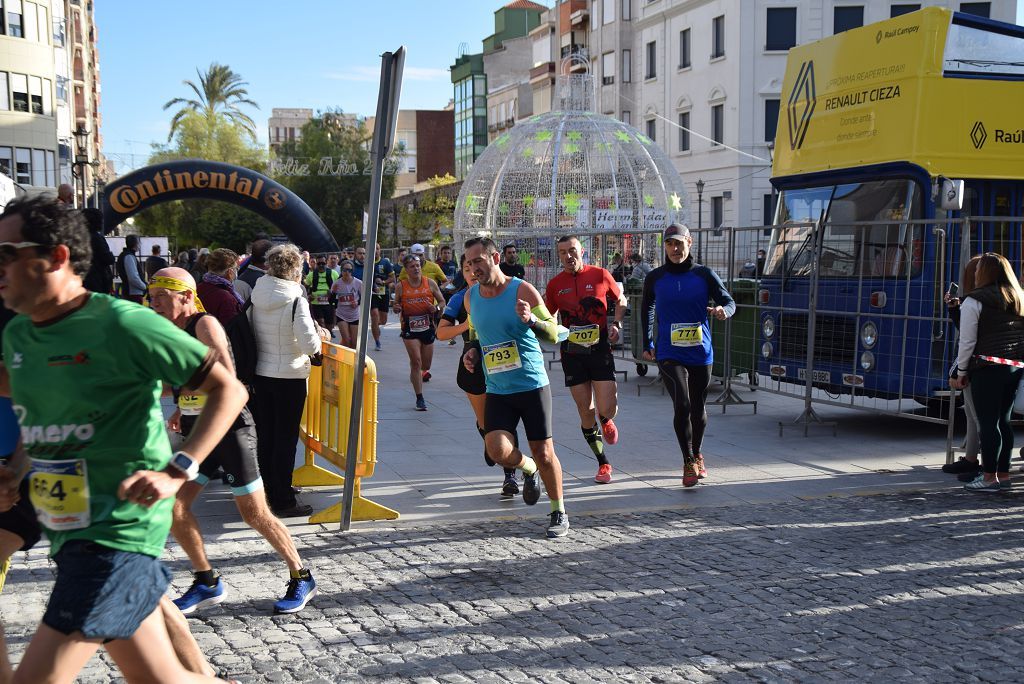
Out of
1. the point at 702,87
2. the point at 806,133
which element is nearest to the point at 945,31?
the point at 806,133

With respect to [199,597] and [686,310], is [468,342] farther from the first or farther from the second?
[199,597]

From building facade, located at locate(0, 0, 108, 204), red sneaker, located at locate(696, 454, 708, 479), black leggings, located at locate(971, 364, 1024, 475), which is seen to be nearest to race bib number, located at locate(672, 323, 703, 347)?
red sneaker, located at locate(696, 454, 708, 479)

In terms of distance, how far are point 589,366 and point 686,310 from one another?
2.98ft

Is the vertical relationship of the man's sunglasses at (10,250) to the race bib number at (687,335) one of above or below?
above

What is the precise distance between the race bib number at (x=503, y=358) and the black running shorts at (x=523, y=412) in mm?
169

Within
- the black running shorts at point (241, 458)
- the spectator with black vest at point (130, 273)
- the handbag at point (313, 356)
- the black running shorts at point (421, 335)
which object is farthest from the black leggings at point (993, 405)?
the spectator with black vest at point (130, 273)

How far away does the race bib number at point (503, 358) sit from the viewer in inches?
262

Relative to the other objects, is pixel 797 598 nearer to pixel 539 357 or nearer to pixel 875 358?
pixel 539 357

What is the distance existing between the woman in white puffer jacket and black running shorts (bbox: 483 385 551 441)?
1.23m

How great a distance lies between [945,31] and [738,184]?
3220 cm

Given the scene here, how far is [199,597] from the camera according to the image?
5223mm

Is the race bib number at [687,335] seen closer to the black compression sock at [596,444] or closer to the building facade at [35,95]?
the black compression sock at [596,444]

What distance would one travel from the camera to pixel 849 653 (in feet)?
15.4

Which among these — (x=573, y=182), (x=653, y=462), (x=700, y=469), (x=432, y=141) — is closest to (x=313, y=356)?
(x=700, y=469)
